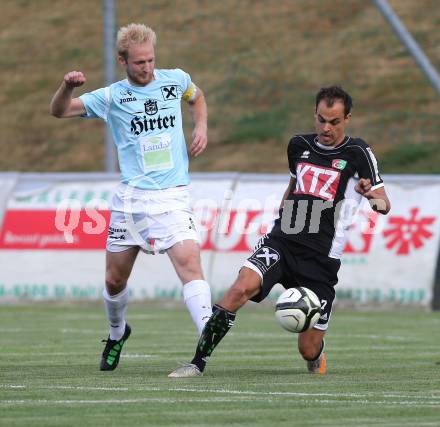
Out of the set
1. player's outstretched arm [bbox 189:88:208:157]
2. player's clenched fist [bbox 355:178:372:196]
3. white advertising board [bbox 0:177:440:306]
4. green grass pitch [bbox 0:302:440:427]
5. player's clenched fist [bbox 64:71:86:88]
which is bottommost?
white advertising board [bbox 0:177:440:306]

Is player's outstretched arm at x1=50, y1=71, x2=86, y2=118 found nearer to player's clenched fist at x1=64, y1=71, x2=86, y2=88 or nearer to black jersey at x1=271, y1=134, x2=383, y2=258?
player's clenched fist at x1=64, y1=71, x2=86, y2=88

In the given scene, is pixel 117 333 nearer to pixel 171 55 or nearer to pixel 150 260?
pixel 150 260

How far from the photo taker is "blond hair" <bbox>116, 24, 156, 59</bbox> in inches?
357

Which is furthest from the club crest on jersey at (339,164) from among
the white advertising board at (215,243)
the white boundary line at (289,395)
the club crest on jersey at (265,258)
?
the white advertising board at (215,243)

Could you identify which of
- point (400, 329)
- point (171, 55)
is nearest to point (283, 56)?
point (171, 55)

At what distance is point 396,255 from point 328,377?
29.0 feet

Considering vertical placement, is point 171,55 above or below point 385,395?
below

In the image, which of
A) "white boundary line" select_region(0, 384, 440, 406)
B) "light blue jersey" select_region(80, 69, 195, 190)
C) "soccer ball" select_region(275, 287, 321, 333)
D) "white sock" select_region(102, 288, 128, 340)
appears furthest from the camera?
"white sock" select_region(102, 288, 128, 340)

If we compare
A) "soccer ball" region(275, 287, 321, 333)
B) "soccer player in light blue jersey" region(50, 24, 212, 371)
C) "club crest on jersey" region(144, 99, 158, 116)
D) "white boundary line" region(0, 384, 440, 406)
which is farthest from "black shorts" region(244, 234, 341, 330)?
"white boundary line" region(0, 384, 440, 406)

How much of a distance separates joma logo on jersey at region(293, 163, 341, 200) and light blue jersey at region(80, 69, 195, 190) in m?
0.80

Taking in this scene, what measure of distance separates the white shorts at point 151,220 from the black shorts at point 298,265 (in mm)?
486

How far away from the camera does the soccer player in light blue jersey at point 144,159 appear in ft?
30.0

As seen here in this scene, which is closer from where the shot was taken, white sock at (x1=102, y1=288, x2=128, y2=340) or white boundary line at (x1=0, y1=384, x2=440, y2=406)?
white boundary line at (x1=0, y1=384, x2=440, y2=406)

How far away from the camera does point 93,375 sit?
8.98m
